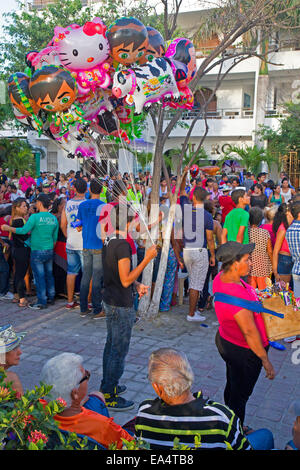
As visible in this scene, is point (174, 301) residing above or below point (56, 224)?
below

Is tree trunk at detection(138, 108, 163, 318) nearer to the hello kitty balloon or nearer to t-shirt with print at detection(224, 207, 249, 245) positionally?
t-shirt with print at detection(224, 207, 249, 245)

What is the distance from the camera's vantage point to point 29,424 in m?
1.94

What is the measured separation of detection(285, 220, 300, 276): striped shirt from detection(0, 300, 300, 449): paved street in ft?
3.61

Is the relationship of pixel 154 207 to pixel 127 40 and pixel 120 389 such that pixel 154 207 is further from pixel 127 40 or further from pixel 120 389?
pixel 120 389

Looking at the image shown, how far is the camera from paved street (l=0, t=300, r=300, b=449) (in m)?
3.98

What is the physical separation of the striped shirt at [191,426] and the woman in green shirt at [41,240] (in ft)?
15.2

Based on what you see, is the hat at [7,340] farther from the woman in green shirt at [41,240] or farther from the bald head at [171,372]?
the woman in green shirt at [41,240]

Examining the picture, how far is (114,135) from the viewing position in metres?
5.93

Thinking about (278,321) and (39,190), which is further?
(39,190)

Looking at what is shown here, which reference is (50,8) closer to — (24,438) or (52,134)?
(52,134)

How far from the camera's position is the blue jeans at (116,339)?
3.88 metres

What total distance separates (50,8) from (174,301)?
16.0 m

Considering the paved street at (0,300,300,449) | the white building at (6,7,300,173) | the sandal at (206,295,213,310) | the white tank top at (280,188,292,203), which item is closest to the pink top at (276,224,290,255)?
the paved street at (0,300,300,449)
